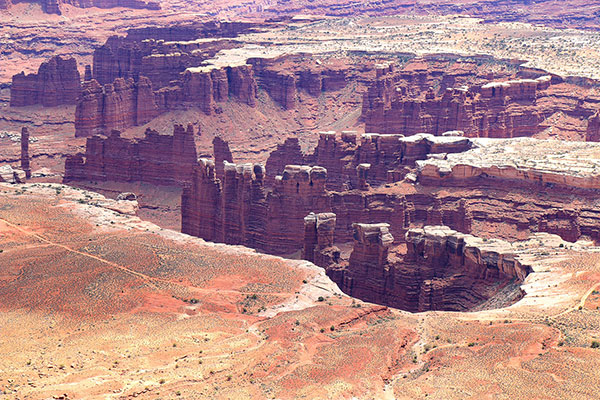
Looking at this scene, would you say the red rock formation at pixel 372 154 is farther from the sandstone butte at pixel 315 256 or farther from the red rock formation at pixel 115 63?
the red rock formation at pixel 115 63

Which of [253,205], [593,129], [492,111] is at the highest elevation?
[492,111]

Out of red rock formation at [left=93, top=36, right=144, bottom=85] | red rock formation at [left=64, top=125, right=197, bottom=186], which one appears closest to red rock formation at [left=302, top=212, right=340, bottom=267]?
red rock formation at [left=64, top=125, right=197, bottom=186]

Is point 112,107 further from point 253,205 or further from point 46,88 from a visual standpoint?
point 253,205

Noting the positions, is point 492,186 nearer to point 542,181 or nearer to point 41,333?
point 542,181

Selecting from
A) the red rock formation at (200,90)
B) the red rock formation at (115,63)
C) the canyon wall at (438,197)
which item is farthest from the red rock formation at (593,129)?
the red rock formation at (115,63)

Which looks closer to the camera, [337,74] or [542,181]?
[542,181]

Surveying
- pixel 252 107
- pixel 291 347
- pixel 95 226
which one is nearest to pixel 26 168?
pixel 252 107

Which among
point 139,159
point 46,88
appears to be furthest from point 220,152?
point 46,88
